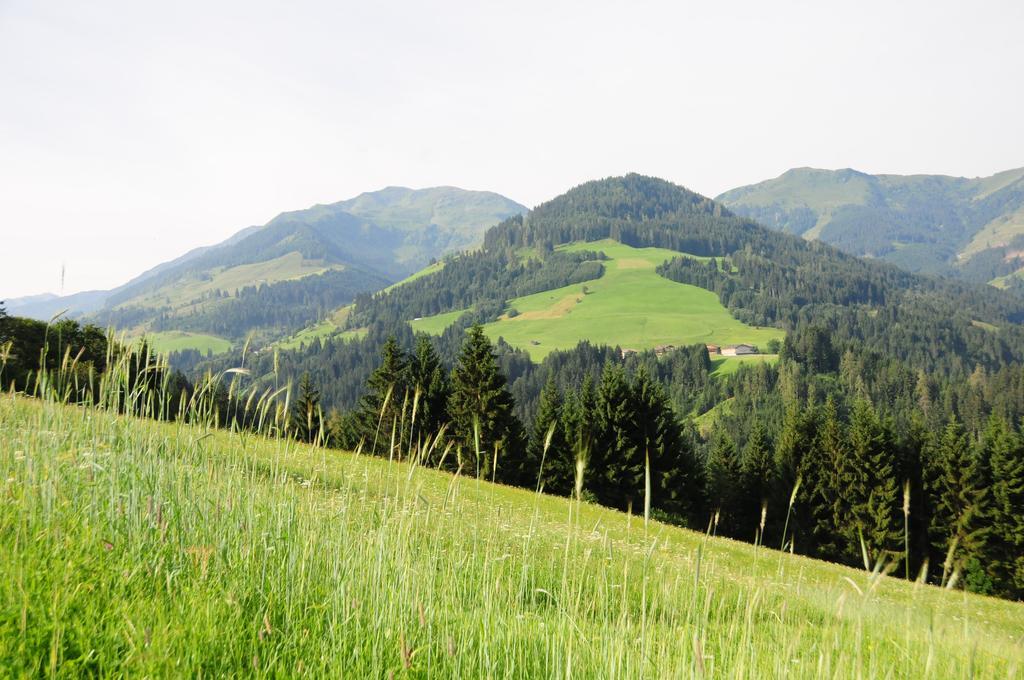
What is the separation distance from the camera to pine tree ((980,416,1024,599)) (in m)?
46.7

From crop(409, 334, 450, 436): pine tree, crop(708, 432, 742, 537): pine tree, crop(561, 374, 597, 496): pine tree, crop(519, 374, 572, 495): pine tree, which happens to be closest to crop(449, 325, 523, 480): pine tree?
crop(409, 334, 450, 436): pine tree

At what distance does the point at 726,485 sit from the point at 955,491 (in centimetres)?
1998

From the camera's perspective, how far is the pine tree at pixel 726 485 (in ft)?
200

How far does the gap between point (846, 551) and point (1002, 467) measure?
15009 mm

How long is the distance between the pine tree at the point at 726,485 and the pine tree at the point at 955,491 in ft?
56.5

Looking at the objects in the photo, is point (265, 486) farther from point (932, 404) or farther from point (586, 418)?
point (932, 404)

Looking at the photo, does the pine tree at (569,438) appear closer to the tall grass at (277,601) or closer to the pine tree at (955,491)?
the pine tree at (955,491)

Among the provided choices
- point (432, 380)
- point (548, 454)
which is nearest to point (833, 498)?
point (548, 454)

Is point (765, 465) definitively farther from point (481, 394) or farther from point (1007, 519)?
point (481, 394)

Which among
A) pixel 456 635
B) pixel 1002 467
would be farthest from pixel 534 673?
pixel 1002 467

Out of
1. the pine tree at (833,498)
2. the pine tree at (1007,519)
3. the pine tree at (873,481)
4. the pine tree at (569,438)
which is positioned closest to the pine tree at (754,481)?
the pine tree at (833,498)

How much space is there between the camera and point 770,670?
16.2 ft

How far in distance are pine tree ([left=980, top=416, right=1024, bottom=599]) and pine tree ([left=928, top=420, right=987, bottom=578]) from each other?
108 centimetres

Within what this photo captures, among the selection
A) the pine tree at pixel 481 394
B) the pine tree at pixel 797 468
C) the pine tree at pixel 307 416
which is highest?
the pine tree at pixel 307 416
